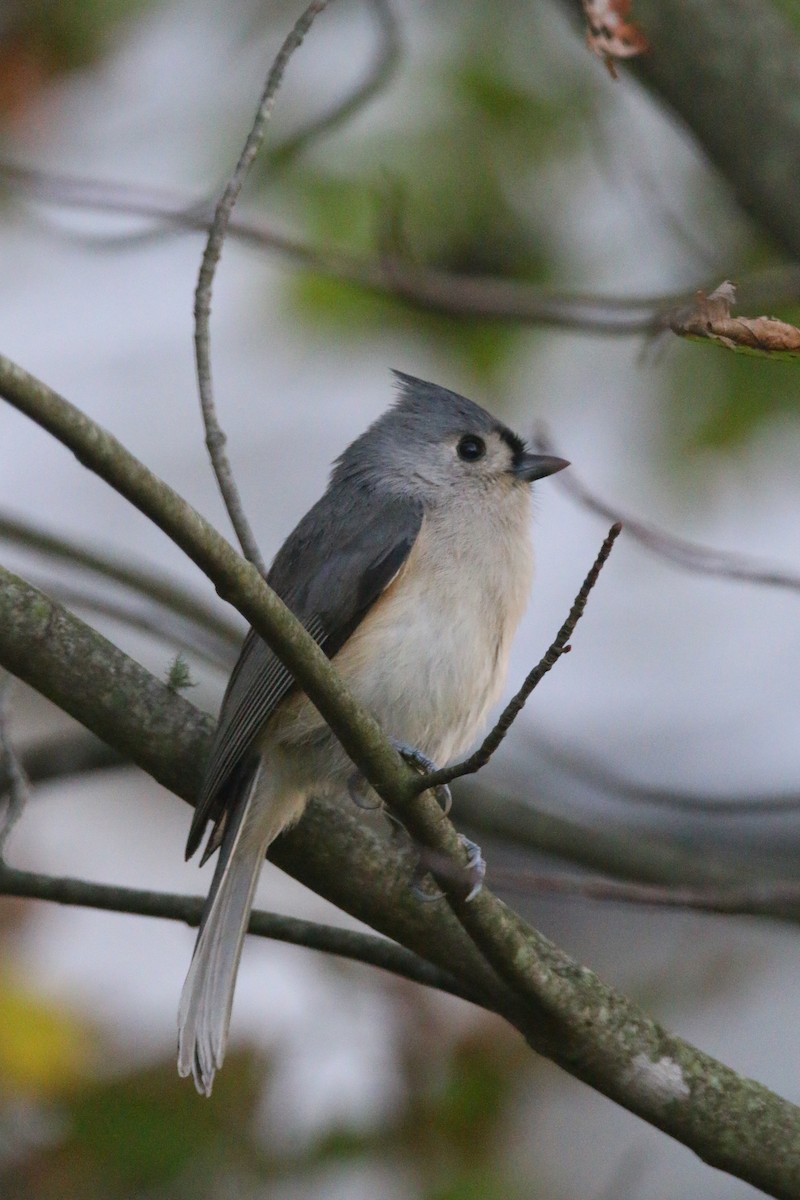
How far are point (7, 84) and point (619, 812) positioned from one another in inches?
145

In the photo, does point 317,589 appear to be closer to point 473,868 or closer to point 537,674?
point 473,868

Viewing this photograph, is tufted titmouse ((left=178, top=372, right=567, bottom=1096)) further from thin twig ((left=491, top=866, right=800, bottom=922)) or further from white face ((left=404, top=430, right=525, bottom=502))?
thin twig ((left=491, top=866, right=800, bottom=922))

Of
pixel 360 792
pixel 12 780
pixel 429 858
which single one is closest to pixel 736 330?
pixel 429 858

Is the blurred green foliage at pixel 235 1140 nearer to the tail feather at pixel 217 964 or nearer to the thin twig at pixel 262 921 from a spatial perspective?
the tail feather at pixel 217 964

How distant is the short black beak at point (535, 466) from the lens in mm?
3822

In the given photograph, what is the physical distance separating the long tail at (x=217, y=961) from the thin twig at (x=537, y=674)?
0.87m

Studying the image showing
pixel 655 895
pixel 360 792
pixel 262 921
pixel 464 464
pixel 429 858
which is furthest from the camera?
pixel 464 464

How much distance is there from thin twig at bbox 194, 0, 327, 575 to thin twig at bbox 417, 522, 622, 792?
1.05 meters

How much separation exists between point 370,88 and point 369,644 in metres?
1.93

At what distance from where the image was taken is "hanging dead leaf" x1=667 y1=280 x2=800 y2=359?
2213 mm

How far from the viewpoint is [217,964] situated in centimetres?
301

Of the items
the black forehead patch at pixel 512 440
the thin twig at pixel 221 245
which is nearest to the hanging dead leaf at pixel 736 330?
the thin twig at pixel 221 245

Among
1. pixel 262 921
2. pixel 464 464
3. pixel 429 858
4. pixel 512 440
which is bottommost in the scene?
pixel 262 921

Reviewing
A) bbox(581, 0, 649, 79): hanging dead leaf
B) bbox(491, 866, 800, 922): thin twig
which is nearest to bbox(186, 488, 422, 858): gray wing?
bbox(491, 866, 800, 922): thin twig
